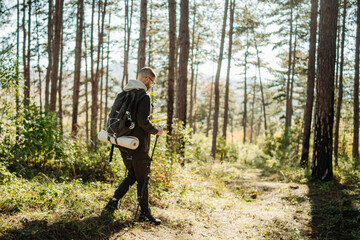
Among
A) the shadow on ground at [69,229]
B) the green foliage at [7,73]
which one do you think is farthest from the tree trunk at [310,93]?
the green foliage at [7,73]

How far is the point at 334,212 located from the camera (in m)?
5.09

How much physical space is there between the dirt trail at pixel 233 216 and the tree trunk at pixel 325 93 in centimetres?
94

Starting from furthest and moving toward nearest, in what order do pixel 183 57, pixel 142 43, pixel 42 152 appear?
pixel 183 57 → pixel 142 43 → pixel 42 152

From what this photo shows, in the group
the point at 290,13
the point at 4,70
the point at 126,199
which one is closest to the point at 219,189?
the point at 126,199

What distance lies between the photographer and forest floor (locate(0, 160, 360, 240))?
327 centimetres

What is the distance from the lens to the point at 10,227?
9.75 ft

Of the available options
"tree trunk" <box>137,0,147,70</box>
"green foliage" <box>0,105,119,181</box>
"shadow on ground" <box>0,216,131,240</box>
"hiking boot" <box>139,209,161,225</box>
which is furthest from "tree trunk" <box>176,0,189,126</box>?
"shadow on ground" <box>0,216,131,240</box>

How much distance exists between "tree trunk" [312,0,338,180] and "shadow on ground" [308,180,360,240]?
799 millimetres

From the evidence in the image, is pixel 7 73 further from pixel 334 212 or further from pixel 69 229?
pixel 334 212

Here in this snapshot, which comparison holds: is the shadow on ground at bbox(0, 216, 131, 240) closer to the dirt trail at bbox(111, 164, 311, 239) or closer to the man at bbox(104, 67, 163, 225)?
the dirt trail at bbox(111, 164, 311, 239)

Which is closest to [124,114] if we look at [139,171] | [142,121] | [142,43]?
[142,121]

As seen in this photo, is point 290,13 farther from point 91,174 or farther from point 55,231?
point 55,231

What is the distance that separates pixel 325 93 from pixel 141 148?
20.1 ft

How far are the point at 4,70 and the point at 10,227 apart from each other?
3570 mm
